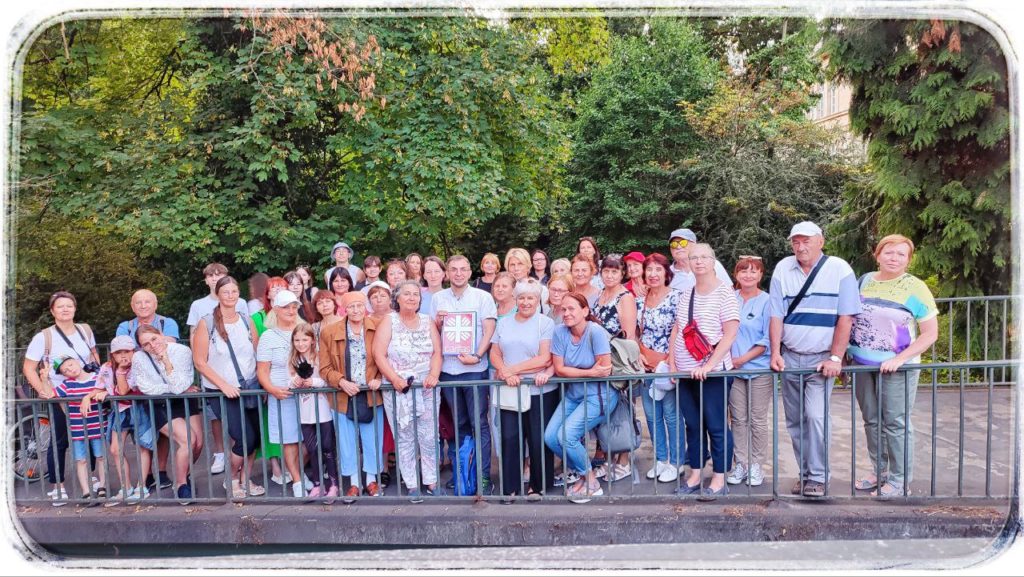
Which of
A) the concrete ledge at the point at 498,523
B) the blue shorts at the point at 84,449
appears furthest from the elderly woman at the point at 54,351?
the concrete ledge at the point at 498,523

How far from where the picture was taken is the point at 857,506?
450 centimetres

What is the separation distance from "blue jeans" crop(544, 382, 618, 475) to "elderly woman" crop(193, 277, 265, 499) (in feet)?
7.53

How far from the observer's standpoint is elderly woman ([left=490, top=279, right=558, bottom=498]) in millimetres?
4922

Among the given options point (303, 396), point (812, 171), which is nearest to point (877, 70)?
point (812, 171)

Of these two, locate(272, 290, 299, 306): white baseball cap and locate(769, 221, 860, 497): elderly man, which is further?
locate(272, 290, 299, 306): white baseball cap

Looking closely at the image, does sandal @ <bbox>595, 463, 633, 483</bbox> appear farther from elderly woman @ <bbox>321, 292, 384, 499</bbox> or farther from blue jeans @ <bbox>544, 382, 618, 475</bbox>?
elderly woman @ <bbox>321, 292, 384, 499</bbox>

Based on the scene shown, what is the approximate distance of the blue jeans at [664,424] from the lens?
512 cm

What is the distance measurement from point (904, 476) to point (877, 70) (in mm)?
6437

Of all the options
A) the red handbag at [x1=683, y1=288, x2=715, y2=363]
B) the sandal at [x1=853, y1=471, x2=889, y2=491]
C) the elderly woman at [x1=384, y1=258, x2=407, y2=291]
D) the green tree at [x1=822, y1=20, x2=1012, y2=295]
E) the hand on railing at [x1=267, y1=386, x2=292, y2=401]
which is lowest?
the sandal at [x1=853, y1=471, x2=889, y2=491]

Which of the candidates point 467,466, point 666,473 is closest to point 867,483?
point 666,473

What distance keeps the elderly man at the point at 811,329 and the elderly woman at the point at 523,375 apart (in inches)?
62.6

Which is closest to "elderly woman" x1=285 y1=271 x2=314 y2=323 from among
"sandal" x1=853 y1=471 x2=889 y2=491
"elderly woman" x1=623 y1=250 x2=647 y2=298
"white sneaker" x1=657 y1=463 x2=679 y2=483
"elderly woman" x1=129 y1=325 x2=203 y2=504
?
"elderly woman" x1=129 y1=325 x2=203 y2=504

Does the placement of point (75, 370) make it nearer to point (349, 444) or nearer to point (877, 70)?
point (349, 444)

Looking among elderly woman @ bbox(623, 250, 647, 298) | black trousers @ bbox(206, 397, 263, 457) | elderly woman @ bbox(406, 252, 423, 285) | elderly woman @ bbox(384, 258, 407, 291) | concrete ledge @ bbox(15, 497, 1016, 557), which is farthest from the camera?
elderly woman @ bbox(406, 252, 423, 285)
